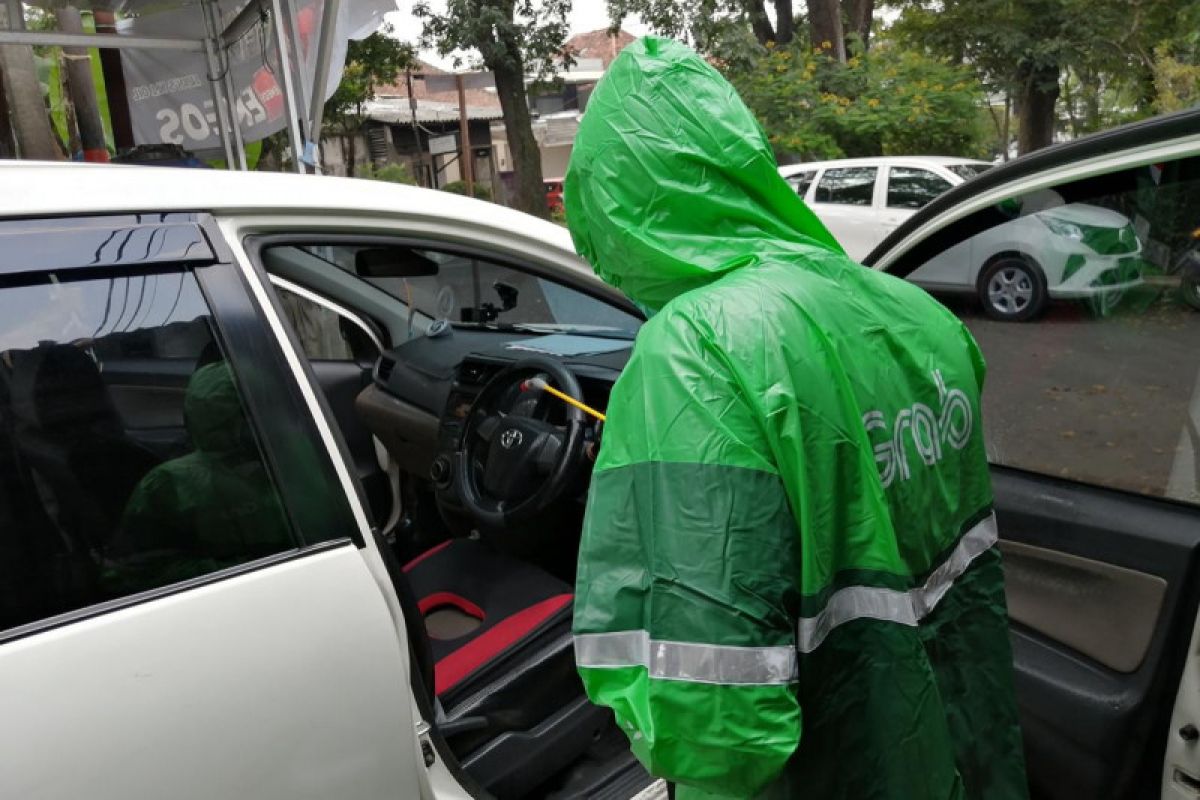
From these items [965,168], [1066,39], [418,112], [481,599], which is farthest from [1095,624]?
[418,112]

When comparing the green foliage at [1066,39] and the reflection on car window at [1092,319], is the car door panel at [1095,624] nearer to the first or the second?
the reflection on car window at [1092,319]

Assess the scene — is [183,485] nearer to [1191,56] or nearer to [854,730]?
[854,730]

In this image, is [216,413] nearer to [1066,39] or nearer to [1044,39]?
[1066,39]

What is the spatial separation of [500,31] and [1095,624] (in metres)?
13.4

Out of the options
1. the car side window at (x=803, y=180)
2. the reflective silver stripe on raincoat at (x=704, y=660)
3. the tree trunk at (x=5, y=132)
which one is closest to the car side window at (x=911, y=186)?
the car side window at (x=803, y=180)

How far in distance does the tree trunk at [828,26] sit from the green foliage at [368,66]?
20.6 feet

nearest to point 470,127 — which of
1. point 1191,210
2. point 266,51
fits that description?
point 266,51

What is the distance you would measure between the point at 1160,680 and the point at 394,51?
16.2 metres

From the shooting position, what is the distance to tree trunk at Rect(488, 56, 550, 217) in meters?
14.5

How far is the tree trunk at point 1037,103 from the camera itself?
14.8m

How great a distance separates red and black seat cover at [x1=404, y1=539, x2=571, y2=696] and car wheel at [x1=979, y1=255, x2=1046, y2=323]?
1236mm

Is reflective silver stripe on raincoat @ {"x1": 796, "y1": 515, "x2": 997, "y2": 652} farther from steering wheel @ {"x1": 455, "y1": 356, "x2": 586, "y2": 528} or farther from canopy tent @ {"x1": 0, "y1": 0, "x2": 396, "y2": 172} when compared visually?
canopy tent @ {"x1": 0, "y1": 0, "x2": 396, "y2": 172}

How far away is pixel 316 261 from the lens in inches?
129

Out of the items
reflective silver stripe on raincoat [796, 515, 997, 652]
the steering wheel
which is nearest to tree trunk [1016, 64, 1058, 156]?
the steering wheel
